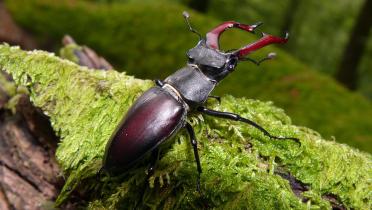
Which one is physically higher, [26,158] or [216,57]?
[216,57]

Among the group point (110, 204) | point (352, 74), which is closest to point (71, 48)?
point (110, 204)

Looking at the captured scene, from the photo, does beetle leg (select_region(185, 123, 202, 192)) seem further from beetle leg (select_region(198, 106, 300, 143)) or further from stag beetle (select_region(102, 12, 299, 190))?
beetle leg (select_region(198, 106, 300, 143))

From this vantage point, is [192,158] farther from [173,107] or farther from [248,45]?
[248,45]

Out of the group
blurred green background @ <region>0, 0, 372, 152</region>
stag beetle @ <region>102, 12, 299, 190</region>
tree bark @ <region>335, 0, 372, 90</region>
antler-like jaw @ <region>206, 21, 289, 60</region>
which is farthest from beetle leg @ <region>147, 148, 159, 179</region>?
tree bark @ <region>335, 0, 372, 90</region>

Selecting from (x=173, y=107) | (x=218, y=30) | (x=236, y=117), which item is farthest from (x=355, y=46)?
(x=173, y=107)

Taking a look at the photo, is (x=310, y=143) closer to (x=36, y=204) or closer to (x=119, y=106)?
(x=119, y=106)
